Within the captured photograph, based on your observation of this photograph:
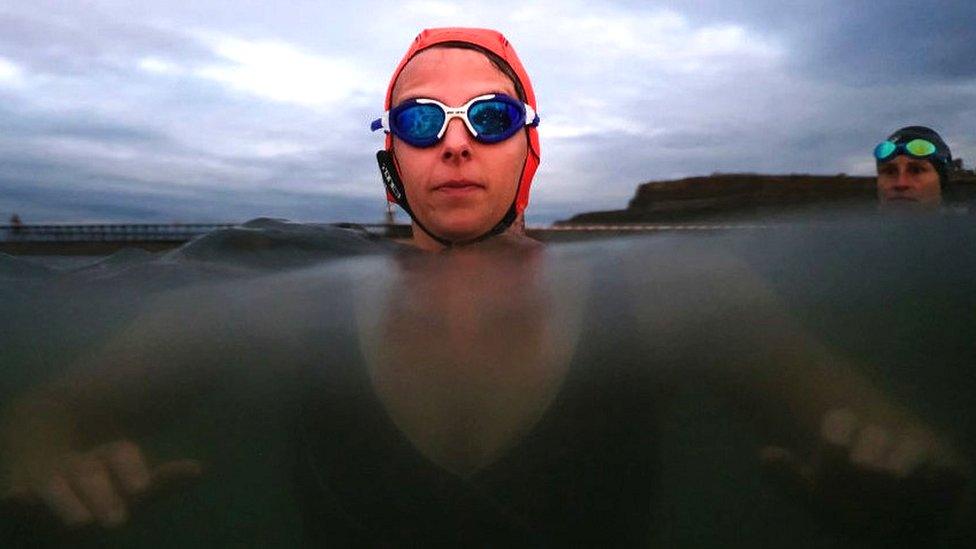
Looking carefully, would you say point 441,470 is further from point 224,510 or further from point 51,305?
point 51,305

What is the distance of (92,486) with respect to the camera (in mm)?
1288

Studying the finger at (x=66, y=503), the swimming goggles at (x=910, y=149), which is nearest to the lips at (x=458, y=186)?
the finger at (x=66, y=503)

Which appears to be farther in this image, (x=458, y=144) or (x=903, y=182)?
(x=903, y=182)

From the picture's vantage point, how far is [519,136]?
1.76 meters

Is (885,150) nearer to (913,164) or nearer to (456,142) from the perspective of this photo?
(913,164)

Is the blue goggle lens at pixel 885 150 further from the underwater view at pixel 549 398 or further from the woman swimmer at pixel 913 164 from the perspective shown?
the underwater view at pixel 549 398

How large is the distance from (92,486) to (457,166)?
99 centimetres

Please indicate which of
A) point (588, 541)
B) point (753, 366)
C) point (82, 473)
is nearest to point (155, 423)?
point (82, 473)

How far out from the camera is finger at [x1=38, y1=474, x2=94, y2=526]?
129 centimetres

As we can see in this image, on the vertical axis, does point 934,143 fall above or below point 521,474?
above

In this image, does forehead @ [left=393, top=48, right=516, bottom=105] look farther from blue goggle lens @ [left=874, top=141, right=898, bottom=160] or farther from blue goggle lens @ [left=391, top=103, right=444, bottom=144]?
blue goggle lens @ [left=874, top=141, right=898, bottom=160]

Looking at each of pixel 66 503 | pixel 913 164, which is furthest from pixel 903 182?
pixel 66 503

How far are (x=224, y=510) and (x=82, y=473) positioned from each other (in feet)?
1.58

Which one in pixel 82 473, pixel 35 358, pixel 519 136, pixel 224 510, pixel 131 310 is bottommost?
pixel 224 510
